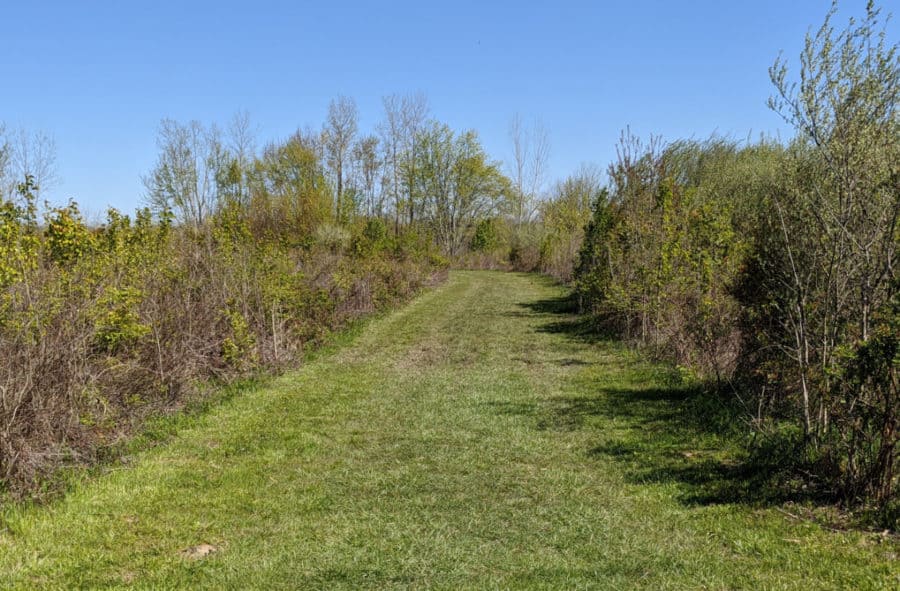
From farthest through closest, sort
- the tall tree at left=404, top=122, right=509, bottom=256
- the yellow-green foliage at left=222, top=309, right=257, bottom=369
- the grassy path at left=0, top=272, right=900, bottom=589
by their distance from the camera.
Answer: the tall tree at left=404, top=122, right=509, bottom=256 < the yellow-green foliage at left=222, top=309, right=257, bottom=369 < the grassy path at left=0, top=272, right=900, bottom=589

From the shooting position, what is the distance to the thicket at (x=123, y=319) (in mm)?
5543

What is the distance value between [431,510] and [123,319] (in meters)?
4.34

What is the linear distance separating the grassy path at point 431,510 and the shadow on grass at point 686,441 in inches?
1.6

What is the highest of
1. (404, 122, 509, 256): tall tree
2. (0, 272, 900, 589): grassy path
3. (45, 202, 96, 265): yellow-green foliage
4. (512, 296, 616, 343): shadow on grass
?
(404, 122, 509, 256): tall tree

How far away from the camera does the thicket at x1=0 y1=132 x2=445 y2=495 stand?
218 inches

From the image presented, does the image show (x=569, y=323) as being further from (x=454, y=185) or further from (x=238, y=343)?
(x=454, y=185)

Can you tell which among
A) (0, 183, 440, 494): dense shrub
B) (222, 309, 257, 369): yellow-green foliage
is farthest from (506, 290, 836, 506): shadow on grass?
(0, 183, 440, 494): dense shrub

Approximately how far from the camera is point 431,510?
5117 mm

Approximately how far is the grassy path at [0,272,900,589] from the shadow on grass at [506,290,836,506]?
0.13 ft

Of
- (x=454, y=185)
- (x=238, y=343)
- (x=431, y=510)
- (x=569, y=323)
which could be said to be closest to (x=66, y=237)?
(x=238, y=343)

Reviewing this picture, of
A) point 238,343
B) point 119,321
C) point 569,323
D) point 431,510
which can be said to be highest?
point 119,321

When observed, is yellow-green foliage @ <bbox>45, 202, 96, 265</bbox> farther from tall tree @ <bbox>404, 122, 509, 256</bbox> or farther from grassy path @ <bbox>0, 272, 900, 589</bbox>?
tall tree @ <bbox>404, 122, 509, 256</bbox>

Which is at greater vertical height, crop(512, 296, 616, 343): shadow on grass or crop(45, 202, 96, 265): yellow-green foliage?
crop(45, 202, 96, 265): yellow-green foliage

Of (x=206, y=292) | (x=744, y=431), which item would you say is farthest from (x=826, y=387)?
(x=206, y=292)
